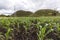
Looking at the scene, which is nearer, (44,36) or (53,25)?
(44,36)

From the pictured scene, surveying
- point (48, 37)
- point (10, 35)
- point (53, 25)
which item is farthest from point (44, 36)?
point (10, 35)

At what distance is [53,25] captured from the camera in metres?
4.81

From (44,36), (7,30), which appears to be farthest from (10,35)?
(44,36)

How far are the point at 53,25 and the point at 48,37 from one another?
0.40 meters

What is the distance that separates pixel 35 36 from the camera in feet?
15.3

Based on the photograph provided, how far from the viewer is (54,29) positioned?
15.6 ft

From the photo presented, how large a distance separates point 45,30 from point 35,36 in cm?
29

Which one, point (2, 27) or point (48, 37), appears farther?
point (2, 27)

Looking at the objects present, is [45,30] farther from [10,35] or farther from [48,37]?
[10,35]

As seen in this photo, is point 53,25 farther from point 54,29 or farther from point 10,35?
point 10,35

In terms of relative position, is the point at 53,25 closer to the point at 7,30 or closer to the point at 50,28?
the point at 50,28

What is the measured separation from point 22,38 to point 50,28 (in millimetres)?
732

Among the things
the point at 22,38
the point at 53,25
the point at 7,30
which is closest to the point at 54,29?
the point at 53,25

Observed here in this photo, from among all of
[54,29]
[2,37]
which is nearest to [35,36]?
[54,29]
